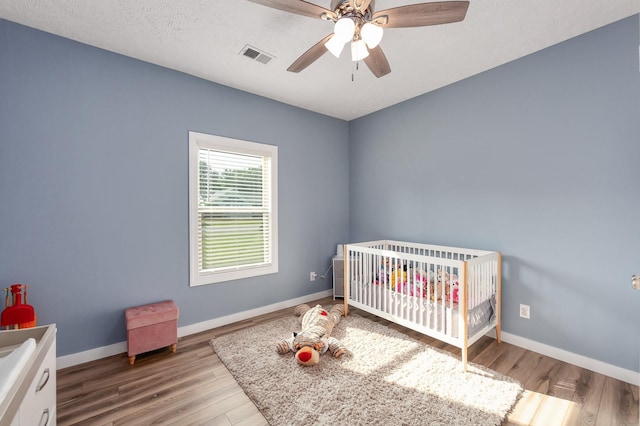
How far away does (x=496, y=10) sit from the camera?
1.76 meters

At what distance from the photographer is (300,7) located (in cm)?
140

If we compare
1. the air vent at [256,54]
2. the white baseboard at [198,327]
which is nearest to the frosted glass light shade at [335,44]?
the air vent at [256,54]

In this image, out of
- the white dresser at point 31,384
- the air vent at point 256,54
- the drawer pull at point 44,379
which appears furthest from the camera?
the air vent at point 256,54

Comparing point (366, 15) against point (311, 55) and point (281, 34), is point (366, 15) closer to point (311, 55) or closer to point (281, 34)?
point (311, 55)

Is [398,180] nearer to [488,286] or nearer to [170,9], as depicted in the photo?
[488,286]

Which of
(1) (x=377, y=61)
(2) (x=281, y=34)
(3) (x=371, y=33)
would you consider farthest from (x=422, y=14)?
(2) (x=281, y=34)

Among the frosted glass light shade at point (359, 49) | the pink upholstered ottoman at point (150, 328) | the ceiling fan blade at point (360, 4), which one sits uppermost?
the ceiling fan blade at point (360, 4)

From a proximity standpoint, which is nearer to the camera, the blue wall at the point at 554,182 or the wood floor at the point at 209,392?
the wood floor at the point at 209,392

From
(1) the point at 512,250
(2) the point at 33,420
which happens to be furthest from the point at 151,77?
(1) the point at 512,250

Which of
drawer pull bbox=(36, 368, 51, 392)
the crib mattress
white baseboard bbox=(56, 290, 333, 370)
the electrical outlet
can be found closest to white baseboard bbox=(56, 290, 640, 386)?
white baseboard bbox=(56, 290, 333, 370)

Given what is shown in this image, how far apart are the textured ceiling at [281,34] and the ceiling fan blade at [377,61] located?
0.33 m

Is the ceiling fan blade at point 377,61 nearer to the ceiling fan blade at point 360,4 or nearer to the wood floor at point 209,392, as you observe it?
the ceiling fan blade at point 360,4

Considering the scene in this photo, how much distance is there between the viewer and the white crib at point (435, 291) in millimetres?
2070

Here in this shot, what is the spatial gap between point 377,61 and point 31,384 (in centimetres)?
230
